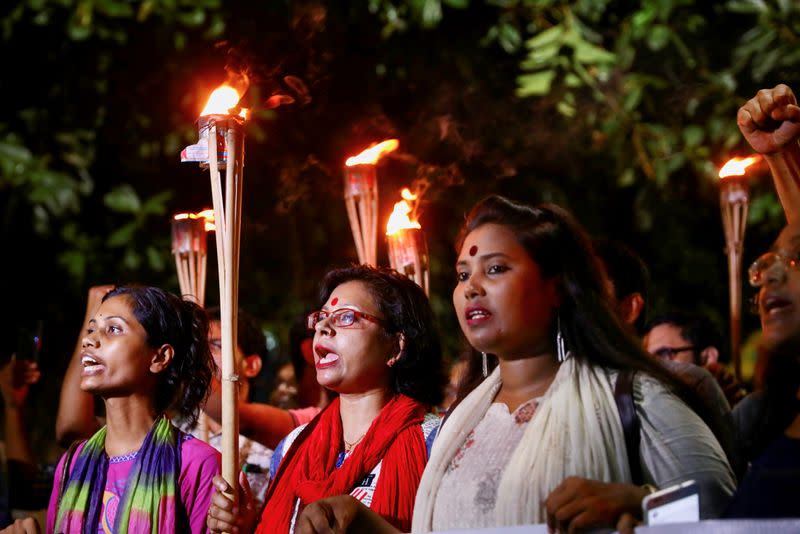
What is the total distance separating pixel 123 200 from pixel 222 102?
4.22 m

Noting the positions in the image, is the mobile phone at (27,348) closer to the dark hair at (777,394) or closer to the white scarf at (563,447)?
the white scarf at (563,447)

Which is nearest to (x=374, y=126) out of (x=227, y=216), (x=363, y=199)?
(x=363, y=199)

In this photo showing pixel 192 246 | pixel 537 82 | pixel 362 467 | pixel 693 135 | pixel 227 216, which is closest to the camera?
pixel 227 216

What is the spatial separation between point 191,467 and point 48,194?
4.00 meters

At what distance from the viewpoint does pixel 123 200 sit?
7008mm

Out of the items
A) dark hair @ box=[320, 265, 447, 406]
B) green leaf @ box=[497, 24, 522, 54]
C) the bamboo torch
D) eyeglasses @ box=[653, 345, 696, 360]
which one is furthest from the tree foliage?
dark hair @ box=[320, 265, 447, 406]

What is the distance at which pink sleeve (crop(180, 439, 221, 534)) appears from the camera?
3.26 m

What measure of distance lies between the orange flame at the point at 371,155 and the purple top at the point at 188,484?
1.60m

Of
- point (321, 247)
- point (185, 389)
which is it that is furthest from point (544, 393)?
point (321, 247)

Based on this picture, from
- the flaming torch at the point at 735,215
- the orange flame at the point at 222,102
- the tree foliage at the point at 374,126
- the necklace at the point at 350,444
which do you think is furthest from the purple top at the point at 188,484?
the tree foliage at the point at 374,126

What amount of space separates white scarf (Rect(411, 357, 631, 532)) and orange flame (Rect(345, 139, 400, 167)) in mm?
2193

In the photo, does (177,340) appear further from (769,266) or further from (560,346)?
(769,266)

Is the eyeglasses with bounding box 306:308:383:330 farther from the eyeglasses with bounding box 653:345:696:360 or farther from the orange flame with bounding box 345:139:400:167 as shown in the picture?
the eyeglasses with bounding box 653:345:696:360

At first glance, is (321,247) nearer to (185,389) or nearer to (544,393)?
(185,389)
